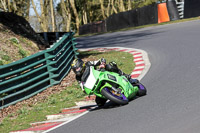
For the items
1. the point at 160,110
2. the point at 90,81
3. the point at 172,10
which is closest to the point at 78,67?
the point at 90,81

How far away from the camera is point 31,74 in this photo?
36.7 feet

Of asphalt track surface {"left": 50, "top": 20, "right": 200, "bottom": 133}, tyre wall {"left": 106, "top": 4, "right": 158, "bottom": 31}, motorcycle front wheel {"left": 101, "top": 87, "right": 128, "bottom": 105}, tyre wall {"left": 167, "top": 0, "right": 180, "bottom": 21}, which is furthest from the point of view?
tyre wall {"left": 106, "top": 4, "right": 158, "bottom": 31}

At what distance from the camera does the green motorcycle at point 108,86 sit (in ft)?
24.0

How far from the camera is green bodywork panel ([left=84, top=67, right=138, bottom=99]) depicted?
7.34 metres

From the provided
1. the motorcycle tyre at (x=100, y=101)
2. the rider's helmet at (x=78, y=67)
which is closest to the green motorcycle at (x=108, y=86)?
the rider's helmet at (x=78, y=67)

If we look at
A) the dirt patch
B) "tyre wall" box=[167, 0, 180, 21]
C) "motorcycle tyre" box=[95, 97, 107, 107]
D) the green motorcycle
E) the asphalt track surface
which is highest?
"tyre wall" box=[167, 0, 180, 21]

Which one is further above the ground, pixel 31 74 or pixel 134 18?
pixel 134 18

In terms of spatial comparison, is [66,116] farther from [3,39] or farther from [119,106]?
[3,39]

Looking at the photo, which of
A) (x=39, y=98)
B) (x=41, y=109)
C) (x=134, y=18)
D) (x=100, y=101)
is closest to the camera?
(x=100, y=101)

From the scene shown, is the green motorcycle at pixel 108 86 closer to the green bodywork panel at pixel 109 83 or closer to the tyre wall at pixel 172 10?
the green bodywork panel at pixel 109 83

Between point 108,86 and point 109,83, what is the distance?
0.11m

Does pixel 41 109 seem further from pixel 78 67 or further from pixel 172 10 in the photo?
pixel 172 10

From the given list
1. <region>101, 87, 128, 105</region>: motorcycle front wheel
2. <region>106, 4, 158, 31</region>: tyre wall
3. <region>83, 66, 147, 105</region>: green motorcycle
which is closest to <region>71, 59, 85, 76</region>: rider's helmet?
<region>83, 66, 147, 105</region>: green motorcycle

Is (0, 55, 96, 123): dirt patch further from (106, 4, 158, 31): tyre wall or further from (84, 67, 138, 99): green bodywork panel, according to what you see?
(106, 4, 158, 31): tyre wall
